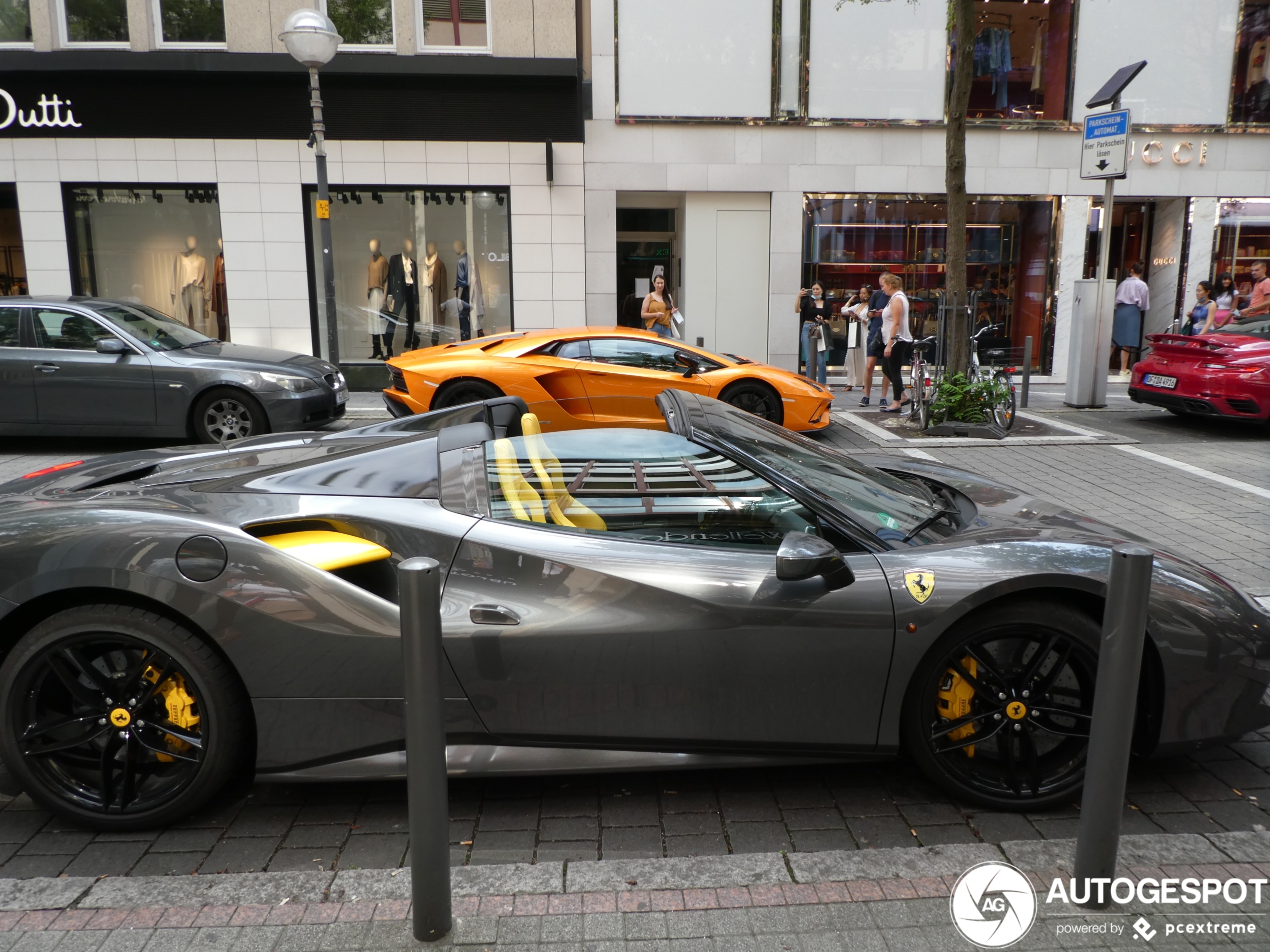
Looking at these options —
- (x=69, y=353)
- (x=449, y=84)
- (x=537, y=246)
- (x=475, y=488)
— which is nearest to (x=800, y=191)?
(x=537, y=246)

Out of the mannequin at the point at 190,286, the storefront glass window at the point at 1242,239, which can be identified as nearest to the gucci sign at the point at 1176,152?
the storefront glass window at the point at 1242,239

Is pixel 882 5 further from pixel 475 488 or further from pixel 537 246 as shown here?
pixel 475 488

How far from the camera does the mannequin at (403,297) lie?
15.4 m

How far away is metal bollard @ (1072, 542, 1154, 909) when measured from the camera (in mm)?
2229

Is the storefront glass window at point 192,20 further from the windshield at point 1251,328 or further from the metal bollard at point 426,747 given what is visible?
A: the metal bollard at point 426,747

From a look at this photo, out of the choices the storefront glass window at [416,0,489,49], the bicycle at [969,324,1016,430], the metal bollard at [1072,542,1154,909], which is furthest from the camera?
the storefront glass window at [416,0,489,49]

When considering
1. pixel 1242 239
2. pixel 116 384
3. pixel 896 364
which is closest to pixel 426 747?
pixel 116 384

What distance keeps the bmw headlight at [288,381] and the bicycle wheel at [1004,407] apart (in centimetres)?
752

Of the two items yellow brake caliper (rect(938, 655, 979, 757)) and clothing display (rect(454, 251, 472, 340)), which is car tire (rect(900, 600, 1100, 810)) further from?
clothing display (rect(454, 251, 472, 340))

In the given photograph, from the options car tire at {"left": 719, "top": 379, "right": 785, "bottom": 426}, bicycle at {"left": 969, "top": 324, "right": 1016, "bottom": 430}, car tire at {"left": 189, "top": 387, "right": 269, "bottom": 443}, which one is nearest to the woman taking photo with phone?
bicycle at {"left": 969, "top": 324, "right": 1016, "bottom": 430}

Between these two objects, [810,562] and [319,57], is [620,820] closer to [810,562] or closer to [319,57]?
[810,562]

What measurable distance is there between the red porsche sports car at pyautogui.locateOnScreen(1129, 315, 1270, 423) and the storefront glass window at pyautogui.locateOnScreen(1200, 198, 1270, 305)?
6424 millimetres

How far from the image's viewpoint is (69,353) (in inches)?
362

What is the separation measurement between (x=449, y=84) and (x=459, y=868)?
1387 cm
